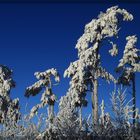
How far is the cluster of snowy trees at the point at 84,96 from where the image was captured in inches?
603

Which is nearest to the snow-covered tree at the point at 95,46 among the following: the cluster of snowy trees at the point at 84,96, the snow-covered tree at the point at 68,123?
the cluster of snowy trees at the point at 84,96

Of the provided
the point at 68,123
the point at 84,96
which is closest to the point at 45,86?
the point at 84,96

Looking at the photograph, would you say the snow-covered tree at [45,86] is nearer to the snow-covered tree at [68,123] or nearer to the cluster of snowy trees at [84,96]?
the cluster of snowy trees at [84,96]

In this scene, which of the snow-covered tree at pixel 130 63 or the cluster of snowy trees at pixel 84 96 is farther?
the snow-covered tree at pixel 130 63

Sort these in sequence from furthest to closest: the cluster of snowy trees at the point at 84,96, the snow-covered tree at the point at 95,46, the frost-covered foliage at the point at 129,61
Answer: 1. the frost-covered foliage at the point at 129,61
2. the snow-covered tree at the point at 95,46
3. the cluster of snowy trees at the point at 84,96

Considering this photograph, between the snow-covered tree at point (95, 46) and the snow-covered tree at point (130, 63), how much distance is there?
12.0 ft

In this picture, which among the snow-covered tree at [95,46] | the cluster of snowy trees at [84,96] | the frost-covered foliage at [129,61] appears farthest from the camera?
the frost-covered foliage at [129,61]

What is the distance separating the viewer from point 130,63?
4053 cm

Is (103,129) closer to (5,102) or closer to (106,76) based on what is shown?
(106,76)

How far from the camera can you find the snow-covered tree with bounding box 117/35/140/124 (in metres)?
39.7

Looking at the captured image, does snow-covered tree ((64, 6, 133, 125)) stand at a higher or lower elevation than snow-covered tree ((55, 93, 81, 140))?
higher

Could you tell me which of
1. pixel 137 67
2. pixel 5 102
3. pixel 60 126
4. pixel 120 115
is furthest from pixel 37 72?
pixel 120 115

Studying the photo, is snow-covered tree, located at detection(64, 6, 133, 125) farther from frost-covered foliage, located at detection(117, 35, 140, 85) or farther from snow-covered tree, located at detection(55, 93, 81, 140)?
snow-covered tree, located at detection(55, 93, 81, 140)

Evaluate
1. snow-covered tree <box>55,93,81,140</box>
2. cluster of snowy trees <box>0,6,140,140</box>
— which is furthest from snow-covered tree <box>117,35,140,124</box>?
snow-covered tree <box>55,93,81,140</box>
